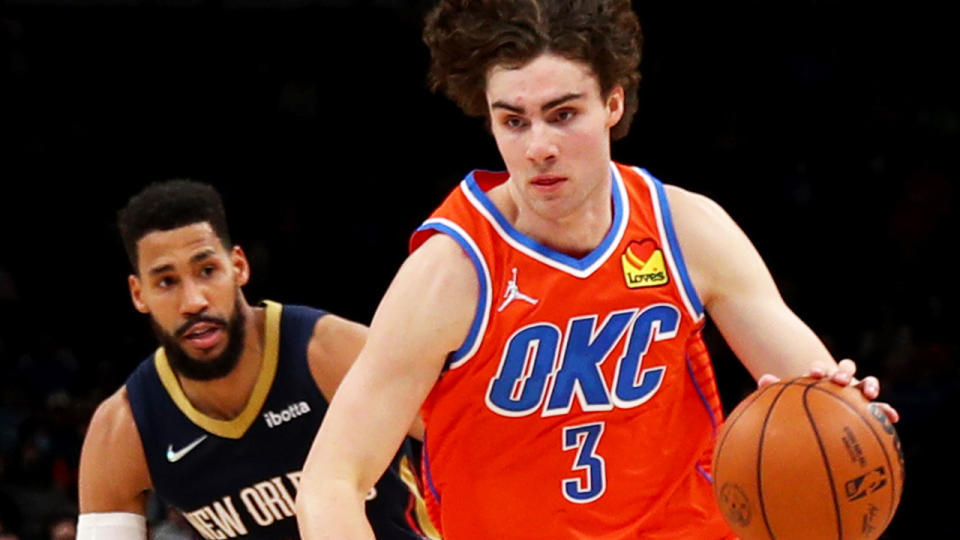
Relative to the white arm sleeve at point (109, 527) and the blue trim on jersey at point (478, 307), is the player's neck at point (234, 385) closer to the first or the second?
the white arm sleeve at point (109, 527)

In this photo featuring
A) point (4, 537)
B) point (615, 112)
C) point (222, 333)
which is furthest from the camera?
point (4, 537)

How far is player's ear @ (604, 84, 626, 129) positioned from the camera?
130 inches

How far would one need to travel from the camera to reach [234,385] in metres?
4.57

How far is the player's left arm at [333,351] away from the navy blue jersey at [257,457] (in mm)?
28

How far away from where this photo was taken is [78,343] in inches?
411

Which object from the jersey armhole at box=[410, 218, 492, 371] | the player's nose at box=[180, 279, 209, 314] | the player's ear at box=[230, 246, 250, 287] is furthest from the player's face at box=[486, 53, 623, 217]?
the player's ear at box=[230, 246, 250, 287]

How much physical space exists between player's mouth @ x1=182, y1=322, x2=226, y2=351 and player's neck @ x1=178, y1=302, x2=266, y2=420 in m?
0.12

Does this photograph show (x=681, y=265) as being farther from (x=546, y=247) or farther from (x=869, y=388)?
(x=869, y=388)

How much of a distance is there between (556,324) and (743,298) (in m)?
0.44

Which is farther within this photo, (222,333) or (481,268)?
(222,333)

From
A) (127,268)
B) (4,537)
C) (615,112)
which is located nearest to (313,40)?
(127,268)

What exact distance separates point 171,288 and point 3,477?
16.2ft

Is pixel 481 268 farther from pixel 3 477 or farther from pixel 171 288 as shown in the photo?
pixel 3 477

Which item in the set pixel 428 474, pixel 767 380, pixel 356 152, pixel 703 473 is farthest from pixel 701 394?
pixel 356 152
